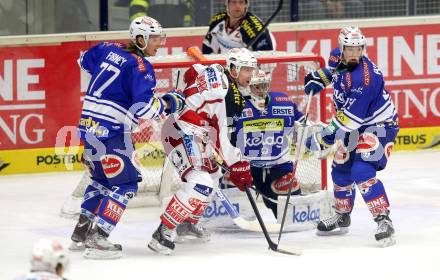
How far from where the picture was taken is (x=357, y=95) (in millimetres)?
7930

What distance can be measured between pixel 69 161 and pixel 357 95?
3346 millimetres

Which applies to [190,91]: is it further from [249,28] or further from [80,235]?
[249,28]

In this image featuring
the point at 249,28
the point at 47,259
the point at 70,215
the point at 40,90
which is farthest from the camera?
the point at 40,90

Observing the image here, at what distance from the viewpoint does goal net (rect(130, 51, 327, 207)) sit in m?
9.22

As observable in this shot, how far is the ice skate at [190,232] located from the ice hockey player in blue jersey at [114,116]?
0.62 metres

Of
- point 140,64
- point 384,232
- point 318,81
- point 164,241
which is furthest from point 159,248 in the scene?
point 318,81

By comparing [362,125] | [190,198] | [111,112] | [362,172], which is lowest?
[190,198]

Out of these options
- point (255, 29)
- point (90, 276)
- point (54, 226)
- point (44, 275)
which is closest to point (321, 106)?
point (255, 29)

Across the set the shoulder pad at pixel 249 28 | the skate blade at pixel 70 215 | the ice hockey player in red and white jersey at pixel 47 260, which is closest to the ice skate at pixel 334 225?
the skate blade at pixel 70 215

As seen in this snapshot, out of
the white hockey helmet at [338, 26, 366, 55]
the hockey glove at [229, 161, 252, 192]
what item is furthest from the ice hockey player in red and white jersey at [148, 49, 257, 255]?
the white hockey helmet at [338, 26, 366, 55]

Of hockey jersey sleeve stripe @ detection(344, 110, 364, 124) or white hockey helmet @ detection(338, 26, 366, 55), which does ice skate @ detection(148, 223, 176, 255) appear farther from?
white hockey helmet @ detection(338, 26, 366, 55)

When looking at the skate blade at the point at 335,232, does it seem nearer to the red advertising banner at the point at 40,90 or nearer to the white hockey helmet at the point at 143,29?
the white hockey helmet at the point at 143,29

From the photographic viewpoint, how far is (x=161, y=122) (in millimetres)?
9367

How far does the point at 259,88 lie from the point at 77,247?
159 centimetres
